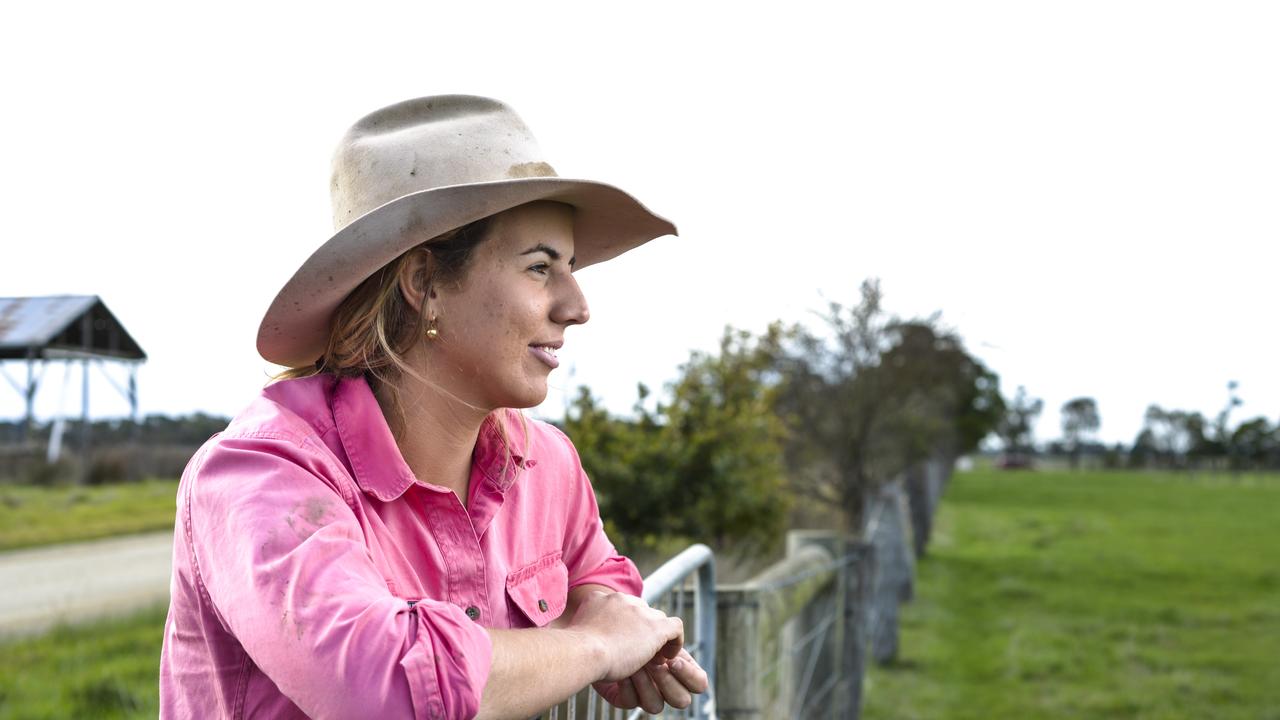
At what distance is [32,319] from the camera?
14.3 ft

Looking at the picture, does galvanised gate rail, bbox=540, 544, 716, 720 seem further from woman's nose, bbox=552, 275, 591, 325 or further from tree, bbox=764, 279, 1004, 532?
tree, bbox=764, 279, 1004, 532

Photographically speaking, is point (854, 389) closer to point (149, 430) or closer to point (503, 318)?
point (149, 430)

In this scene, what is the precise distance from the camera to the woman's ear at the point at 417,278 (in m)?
1.83

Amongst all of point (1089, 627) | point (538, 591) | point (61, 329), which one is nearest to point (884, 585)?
point (1089, 627)

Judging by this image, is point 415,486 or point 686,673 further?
point 686,673

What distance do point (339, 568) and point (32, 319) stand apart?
3507mm

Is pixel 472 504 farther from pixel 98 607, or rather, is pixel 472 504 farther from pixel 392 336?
pixel 98 607

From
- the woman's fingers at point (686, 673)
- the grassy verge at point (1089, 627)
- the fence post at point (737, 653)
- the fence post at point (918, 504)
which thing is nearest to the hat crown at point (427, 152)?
the woman's fingers at point (686, 673)

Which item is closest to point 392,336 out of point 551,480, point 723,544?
point 551,480

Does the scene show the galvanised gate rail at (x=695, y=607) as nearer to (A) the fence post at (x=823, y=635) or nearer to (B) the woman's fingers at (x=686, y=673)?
(B) the woman's fingers at (x=686, y=673)

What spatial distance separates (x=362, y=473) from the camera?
171 cm

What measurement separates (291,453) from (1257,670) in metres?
12.0

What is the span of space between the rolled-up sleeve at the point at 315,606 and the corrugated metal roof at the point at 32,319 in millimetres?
3231

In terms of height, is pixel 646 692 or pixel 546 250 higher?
pixel 546 250
